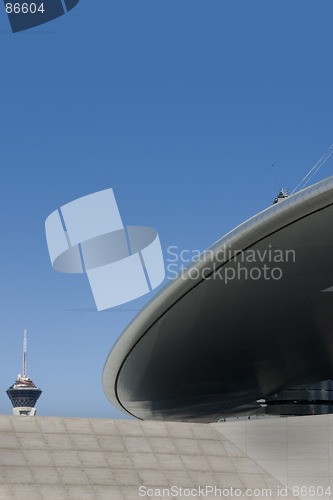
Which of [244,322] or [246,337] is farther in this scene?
[246,337]

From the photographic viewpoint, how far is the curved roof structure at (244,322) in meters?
20.3

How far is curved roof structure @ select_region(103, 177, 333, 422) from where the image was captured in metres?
20.3

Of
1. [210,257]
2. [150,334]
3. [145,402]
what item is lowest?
[145,402]

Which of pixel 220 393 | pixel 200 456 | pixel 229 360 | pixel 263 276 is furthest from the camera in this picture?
pixel 220 393

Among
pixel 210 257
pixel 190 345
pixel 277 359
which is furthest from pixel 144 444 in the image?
pixel 277 359

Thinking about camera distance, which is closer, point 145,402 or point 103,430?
point 103,430

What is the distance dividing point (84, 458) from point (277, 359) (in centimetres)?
1037

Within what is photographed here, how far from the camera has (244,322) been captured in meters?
25.2

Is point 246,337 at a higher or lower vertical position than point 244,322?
lower

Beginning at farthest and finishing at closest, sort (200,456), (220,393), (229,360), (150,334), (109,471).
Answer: (220,393) → (229,360) → (150,334) → (200,456) → (109,471)

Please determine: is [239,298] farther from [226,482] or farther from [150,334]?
[226,482]

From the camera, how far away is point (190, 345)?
1057 inches

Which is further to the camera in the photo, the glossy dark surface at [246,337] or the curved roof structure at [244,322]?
the glossy dark surface at [246,337]

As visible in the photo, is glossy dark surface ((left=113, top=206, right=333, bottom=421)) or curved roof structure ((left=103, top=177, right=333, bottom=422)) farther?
glossy dark surface ((left=113, top=206, right=333, bottom=421))
